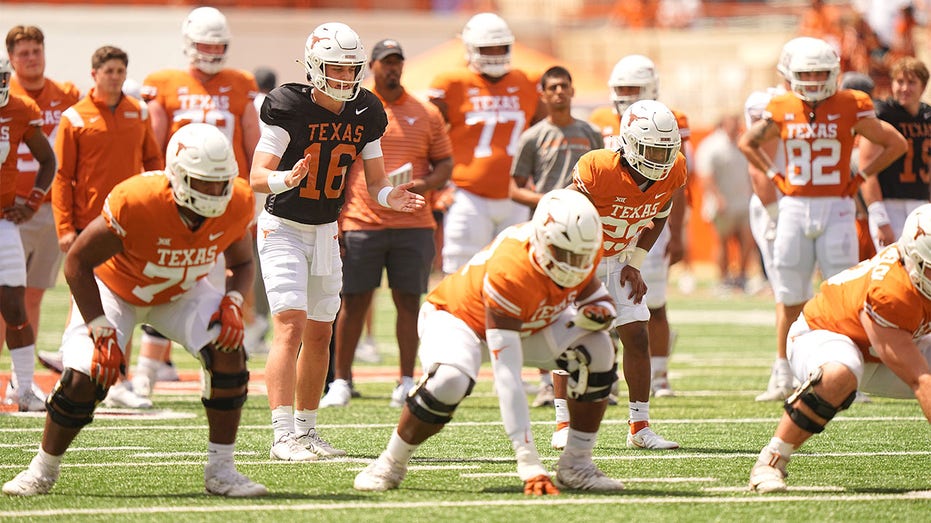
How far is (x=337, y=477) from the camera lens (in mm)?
6238

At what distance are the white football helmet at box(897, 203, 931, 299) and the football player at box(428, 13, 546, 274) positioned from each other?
13.7 ft

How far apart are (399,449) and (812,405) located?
153 centimetres

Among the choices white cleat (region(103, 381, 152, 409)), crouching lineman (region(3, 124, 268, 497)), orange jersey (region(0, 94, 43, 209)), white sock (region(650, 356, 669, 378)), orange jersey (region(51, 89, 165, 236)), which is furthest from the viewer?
white sock (region(650, 356, 669, 378))

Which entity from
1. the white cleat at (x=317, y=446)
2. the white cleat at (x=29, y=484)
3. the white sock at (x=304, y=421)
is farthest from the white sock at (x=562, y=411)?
the white cleat at (x=29, y=484)

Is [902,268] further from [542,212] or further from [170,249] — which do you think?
[170,249]

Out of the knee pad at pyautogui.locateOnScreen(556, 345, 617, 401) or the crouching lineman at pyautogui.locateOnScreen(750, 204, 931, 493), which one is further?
the knee pad at pyautogui.locateOnScreen(556, 345, 617, 401)

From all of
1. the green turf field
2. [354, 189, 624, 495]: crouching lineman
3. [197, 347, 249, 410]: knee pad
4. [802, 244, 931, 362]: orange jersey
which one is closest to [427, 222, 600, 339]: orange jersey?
[354, 189, 624, 495]: crouching lineman

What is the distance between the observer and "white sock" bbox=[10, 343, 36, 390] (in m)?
8.43

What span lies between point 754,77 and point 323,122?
55.5ft

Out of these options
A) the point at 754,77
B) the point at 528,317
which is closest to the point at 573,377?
the point at 528,317

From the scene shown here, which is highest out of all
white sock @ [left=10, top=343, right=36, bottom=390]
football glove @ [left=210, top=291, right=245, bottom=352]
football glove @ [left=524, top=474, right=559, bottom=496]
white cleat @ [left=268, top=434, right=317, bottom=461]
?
football glove @ [left=210, top=291, right=245, bottom=352]

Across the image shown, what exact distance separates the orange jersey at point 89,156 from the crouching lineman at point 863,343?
4199mm

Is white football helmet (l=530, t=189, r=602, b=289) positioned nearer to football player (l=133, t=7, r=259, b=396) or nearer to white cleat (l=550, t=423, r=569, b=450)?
white cleat (l=550, t=423, r=569, b=450)

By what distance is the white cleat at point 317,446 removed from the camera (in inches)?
268
